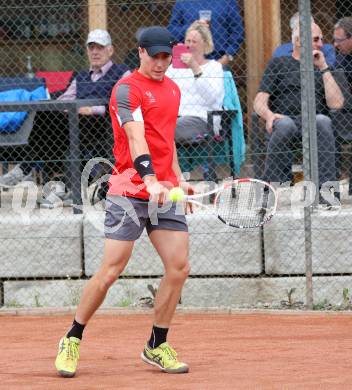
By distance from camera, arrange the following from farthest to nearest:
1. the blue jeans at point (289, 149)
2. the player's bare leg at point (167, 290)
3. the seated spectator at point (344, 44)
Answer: the seated spectator at point (344, 44), the blue jeans at point (289, 149), the player's bare leg at point (167, 290)

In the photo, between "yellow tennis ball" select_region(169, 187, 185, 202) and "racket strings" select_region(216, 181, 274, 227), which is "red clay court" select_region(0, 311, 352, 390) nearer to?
"racket strings" select_region(216, 181, 274, 227)

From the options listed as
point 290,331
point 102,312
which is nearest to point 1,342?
point 102,312

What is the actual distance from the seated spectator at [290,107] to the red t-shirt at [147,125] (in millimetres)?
2947

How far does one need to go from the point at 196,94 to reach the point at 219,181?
0.82 metres

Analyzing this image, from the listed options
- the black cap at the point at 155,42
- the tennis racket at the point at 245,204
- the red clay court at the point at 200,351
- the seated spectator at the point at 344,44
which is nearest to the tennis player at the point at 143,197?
the black cap at the point at 155,42

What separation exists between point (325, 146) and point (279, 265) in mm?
1078

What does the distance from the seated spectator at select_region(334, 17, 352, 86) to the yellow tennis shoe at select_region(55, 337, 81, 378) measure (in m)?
4.14

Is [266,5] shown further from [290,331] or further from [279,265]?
[290,331]

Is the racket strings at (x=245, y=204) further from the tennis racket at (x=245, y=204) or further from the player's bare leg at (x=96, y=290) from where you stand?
the player's bare leg at (x=96, y=290)

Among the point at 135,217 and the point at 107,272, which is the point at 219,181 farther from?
the point at 107,272

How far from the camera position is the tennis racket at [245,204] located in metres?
9.19

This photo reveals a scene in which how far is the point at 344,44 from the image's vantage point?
33.9 ft

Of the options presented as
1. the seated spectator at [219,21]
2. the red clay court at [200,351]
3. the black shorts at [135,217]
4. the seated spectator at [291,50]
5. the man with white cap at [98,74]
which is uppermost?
the seated spectator at [219,21]

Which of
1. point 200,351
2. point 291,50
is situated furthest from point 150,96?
point 291,50
